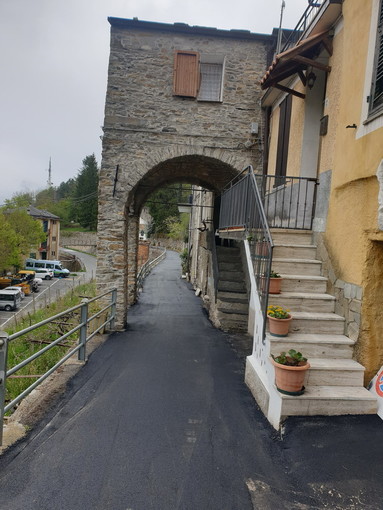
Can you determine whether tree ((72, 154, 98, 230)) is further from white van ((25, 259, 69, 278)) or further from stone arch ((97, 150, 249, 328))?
stone arch ((97, 150, 249, 328))

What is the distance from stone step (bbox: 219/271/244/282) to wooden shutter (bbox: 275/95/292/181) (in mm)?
3208

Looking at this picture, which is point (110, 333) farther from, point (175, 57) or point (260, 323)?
point (175, 57)

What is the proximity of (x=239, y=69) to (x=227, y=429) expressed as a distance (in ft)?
25.6

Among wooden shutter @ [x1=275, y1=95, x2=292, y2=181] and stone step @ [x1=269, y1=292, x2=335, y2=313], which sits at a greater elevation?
wooden shutter @ [x1=275, y1=95, x2=292, y2=181]

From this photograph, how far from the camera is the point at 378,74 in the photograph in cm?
351

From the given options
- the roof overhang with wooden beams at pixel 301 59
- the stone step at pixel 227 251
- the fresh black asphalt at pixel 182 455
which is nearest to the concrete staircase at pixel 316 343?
the fresh black asphalt at pixel 182 455

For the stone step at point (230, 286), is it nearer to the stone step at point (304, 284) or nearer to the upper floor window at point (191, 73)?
the stone step at point (304, 284)

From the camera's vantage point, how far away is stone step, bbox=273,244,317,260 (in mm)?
4770

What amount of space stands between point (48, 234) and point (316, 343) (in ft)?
146

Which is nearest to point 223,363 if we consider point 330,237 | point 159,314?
point 330,237

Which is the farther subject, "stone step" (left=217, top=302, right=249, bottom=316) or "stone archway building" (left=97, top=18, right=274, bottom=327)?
"stone step" (left=217, top=302, right=249, bottom=316)

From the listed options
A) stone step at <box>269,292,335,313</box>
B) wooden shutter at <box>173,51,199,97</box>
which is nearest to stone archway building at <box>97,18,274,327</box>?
wooden shutter at <box>173,51,199,97</box>

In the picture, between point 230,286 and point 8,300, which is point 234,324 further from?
point 8,300

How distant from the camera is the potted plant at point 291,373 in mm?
3012
